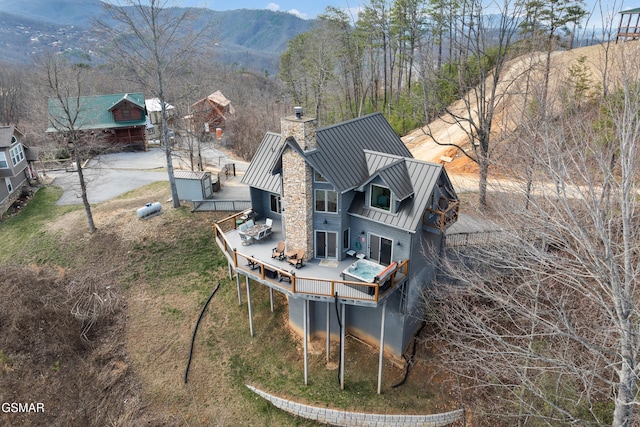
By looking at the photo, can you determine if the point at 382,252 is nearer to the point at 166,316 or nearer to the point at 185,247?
the point at 166,316

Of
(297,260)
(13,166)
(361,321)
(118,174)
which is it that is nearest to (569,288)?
(361,321)

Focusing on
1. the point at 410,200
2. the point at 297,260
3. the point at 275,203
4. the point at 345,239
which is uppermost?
the point at 410,200

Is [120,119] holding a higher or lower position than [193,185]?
higher

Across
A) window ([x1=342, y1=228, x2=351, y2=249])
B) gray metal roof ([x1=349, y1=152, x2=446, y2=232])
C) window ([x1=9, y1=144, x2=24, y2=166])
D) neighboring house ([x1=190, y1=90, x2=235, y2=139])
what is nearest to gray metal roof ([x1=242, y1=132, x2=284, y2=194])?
window ([x1=342, y1=228, x2=351, y2=249])

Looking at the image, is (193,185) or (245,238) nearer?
(245,238)

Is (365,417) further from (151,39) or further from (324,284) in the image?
(151,39)

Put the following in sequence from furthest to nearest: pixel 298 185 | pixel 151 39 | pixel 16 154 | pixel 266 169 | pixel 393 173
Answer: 1. pixel 16 154
2. pixel 151 39
3. pixel 266 169
4. pixel 298 185
5. pixel 393 173

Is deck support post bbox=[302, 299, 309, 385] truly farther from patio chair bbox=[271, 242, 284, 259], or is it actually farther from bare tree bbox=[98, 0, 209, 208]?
bare tree bbox=[98, 0, 209, 208]

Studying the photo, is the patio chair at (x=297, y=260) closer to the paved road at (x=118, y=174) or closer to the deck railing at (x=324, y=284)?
the deck railing at (x=324, y=284)
